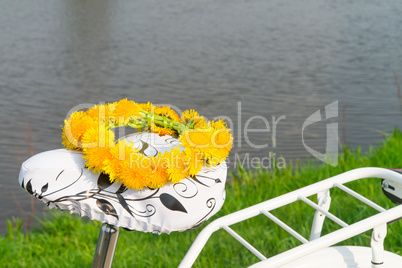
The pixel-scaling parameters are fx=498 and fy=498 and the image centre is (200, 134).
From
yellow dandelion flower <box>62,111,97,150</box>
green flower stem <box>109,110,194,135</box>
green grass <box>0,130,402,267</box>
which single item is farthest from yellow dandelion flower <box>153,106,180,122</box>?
green grass <box>0,130,402,267</box>

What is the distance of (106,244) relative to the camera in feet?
5.51

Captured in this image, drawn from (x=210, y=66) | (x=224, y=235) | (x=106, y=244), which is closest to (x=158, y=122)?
(x=106, y=244)

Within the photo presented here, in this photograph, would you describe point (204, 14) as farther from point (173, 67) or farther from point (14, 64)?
point (14, 64)

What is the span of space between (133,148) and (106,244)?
0.35 m

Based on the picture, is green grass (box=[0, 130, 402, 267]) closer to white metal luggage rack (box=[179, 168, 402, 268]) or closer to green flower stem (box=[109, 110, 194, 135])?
white metal luggage rack (box=[179, 168, 402, 268])

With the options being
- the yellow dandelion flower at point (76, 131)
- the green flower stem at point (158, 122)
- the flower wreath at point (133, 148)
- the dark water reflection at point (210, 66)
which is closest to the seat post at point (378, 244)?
the flower wreath at point (133, 148)

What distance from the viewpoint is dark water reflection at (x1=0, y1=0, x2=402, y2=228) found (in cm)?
550

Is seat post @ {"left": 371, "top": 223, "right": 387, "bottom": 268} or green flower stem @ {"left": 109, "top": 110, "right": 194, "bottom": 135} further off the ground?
green flower stem @ {"left": 109, "top": 110, "right": 194, "bottom": 135}

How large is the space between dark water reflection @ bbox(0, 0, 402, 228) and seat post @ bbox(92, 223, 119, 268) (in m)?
2.69

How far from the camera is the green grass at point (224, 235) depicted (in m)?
3.04

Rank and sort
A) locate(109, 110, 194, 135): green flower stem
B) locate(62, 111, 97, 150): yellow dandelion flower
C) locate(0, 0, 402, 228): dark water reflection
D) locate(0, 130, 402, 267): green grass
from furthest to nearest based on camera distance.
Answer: locate(0, 0, 402, 228): dark water reflection
locate(0, 130, 402, 267): green grass
locate(109, 110, 194, 135): green flower stem
locate(62, 111, 97, 150): yellow dandelion flower

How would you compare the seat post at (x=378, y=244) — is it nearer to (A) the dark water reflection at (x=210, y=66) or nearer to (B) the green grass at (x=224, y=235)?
(B) the green grass at (x=224, y=235)

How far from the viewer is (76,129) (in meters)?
1.64

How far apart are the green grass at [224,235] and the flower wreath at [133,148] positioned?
1.48m
